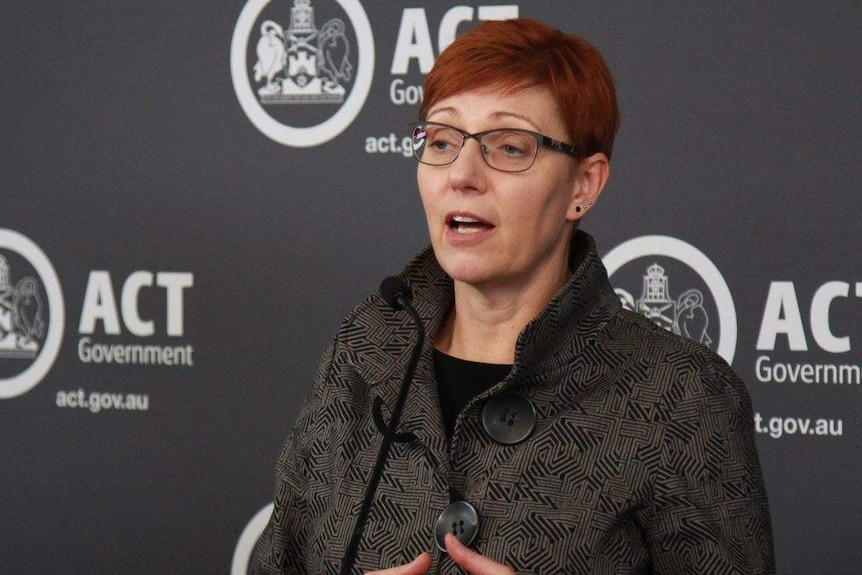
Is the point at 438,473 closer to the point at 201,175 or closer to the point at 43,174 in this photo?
the point at 201,175

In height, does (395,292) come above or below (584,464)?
above

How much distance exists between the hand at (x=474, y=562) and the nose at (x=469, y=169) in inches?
15.4

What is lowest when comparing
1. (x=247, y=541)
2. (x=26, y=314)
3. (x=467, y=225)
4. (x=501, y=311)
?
(x=247, y=541)

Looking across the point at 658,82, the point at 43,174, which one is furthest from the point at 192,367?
the point at 658,82

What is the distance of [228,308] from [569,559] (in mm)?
1226

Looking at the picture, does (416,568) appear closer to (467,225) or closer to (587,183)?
(467,225)

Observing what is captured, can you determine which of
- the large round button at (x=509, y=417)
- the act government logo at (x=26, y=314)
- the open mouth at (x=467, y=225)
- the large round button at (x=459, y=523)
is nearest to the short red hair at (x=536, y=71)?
the open mouth at (x=467, y=225)

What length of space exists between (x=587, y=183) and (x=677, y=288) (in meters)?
0.72

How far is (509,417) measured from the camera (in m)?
1.17

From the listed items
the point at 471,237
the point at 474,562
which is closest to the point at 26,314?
the point at 471,237

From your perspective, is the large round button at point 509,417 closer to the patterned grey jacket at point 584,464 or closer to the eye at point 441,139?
the patterned grey jacket at point 584,464

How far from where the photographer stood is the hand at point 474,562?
105 cm

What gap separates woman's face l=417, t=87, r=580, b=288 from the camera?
1.18 metres

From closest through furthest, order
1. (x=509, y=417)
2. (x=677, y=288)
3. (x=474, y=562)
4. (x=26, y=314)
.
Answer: (x=474, y=562) < (x=509, y=417) < (x=677, y=288) < (x=26, y=314)
